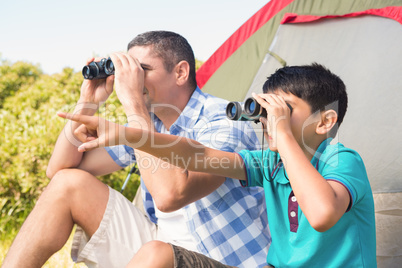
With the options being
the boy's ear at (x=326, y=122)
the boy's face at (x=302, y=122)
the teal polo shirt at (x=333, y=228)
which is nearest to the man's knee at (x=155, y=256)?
the teal polo shirt at (x=333, y=228)

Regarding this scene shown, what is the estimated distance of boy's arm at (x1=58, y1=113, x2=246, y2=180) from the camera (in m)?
1.41

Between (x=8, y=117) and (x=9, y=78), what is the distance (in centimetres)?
355

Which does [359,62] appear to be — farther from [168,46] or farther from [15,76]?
[15,76]

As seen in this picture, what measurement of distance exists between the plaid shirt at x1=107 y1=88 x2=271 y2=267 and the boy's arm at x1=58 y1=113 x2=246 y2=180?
15 cm

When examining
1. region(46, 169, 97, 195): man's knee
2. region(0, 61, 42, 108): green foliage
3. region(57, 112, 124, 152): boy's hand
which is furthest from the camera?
region(0, 61, 42, 108): green foliage

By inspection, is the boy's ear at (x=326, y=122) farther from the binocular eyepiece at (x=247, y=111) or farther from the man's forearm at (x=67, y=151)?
the man's forearm at (x=67, y=151)

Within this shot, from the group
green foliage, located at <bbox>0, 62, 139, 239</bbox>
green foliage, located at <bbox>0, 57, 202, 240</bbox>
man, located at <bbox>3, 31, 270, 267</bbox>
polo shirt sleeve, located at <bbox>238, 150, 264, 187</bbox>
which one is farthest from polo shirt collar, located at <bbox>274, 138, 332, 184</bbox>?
green foliage, located at <bbox>0, 57, 202, 240</bbox>

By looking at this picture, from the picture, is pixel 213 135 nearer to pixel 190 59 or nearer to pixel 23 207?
pixel 190 59

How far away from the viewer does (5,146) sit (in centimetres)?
408

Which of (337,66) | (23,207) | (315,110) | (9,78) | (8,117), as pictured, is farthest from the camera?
(9,78)

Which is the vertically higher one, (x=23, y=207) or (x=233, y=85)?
(x=233, y=85)

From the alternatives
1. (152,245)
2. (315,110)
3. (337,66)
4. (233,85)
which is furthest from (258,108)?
(233,85)

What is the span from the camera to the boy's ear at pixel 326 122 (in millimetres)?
1573

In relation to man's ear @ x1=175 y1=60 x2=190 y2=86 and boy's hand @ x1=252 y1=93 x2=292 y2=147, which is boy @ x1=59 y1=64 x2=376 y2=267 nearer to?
boy's hand @ x1=252 y1=93 x2=292 y2=147
